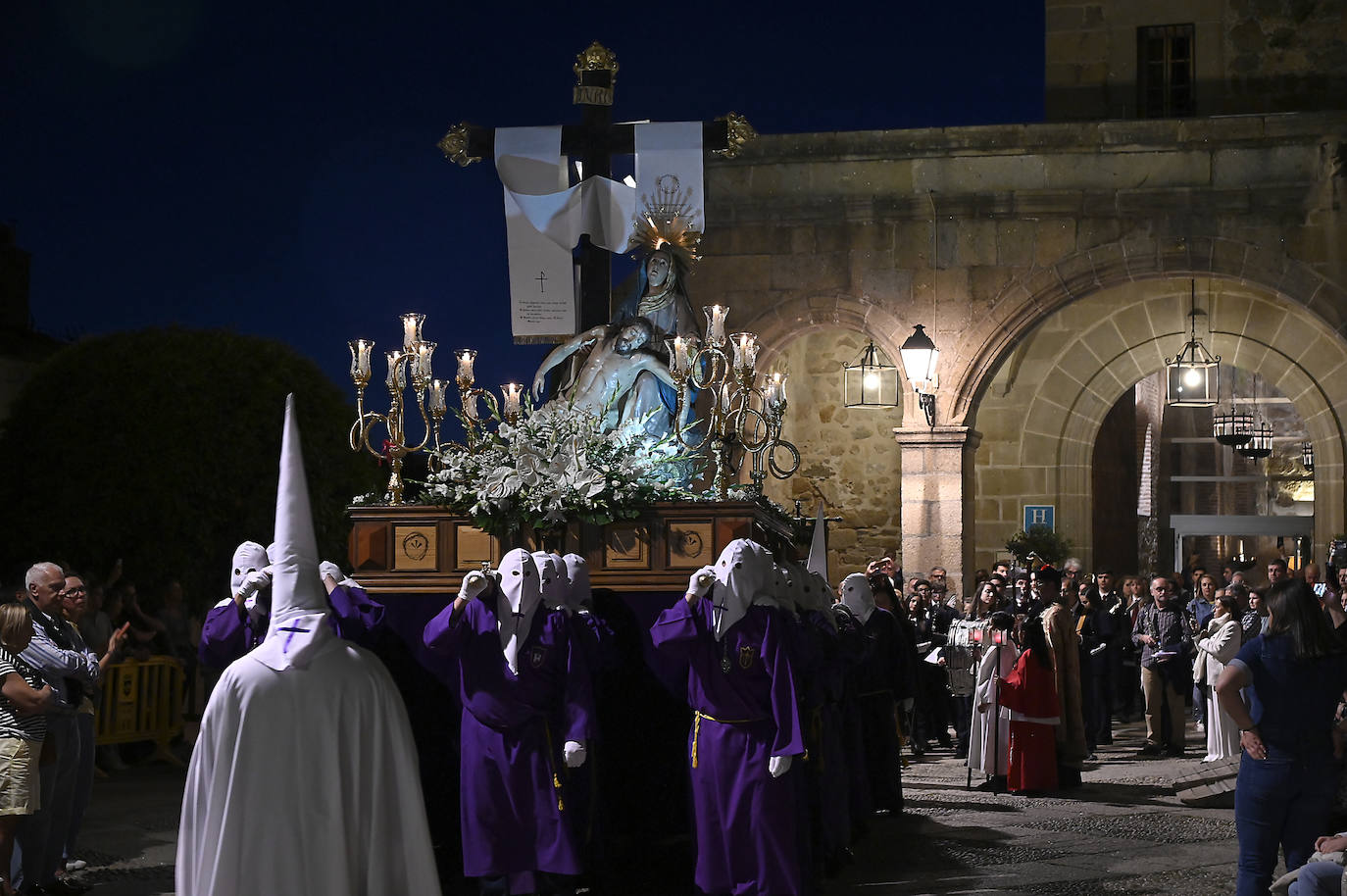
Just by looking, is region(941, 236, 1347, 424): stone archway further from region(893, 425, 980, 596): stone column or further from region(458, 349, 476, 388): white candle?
region(458, 349, 476, 388): white candle

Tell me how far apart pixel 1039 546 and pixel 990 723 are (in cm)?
772

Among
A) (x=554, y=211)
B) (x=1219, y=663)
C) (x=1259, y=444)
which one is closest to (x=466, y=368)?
(x=554, y=211)

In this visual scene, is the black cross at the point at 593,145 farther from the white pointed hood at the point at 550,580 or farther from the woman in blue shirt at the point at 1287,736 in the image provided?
the woman in blue shirt at the point at 1287,736

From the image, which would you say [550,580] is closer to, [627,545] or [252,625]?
[627,545]

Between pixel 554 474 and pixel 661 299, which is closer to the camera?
pixel 554 474

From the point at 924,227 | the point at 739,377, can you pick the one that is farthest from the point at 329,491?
the point at 739,377

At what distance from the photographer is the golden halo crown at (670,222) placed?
1040 centimetres

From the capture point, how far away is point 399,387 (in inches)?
353

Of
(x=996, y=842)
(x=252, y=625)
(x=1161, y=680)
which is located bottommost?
(x=996, y=842)

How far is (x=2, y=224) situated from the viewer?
29562 millimetres

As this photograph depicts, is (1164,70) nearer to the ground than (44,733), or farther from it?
farther from it

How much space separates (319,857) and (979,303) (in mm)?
13720

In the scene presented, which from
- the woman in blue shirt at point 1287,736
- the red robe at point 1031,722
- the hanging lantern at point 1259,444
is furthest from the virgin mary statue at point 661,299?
the hanging lantern at point 1259,444

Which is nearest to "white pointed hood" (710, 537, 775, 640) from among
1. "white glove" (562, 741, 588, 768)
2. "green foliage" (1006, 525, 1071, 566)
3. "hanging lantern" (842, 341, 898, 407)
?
"white glove" (562, 741, 588, 768)
